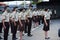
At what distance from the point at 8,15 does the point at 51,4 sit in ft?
93.3

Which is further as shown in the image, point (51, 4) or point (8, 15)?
point (51, 4)

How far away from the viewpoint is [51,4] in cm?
4184

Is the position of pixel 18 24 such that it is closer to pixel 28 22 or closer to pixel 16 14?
pixel 16 14

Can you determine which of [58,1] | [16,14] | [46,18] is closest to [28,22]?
[46,18]

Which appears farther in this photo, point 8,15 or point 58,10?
point 58,10

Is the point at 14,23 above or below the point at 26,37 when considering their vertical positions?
above

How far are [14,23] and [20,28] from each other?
2.11 ft

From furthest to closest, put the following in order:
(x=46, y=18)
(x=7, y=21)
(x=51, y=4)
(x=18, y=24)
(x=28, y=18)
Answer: (x=51, y=4) → (x=28, y=18) → (x=46, y=18) → (x=18, y=24) → (x=7, y=21)

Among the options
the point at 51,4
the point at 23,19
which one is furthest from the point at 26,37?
the point at 51,4

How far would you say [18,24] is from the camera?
48.4 ft

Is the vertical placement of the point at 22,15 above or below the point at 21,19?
above

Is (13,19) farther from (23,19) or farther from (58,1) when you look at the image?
(58,1)

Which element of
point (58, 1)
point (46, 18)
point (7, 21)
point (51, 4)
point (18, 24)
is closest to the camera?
point (7, 21)

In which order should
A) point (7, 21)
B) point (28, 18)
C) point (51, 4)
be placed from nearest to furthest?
point (7, 21) → point (28, 18) → point (51, 4)
